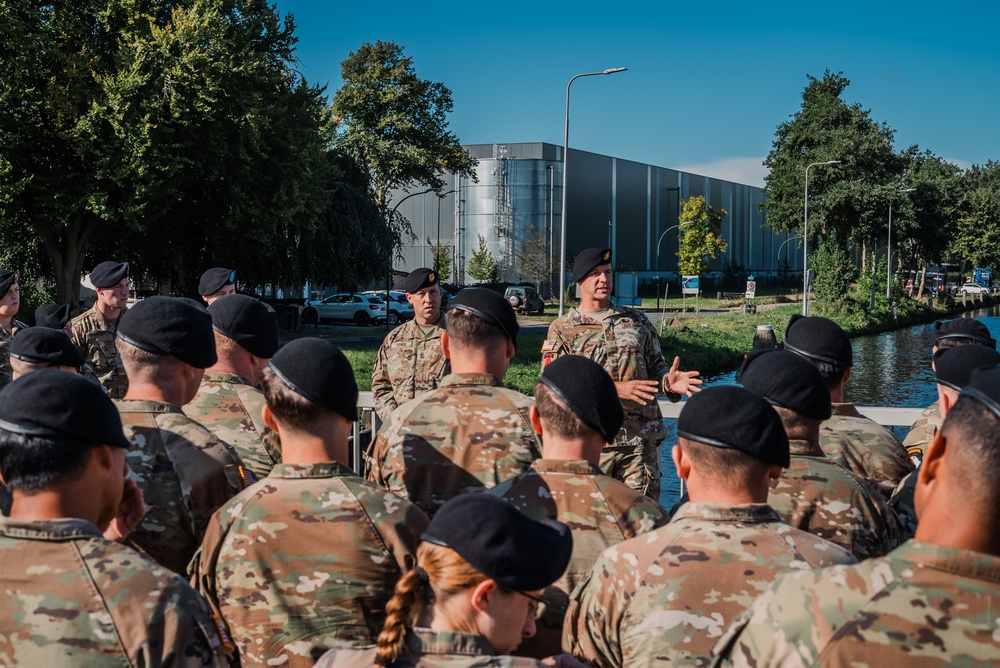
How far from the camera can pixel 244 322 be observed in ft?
14.7

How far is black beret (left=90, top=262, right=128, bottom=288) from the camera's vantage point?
801cm

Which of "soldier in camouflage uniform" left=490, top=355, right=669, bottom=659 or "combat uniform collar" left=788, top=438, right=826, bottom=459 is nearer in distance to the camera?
"soldier in camouflage uniform" left=490, top=355, right=669, bottom=659

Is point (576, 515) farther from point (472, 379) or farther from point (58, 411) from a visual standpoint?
point (58, 411)

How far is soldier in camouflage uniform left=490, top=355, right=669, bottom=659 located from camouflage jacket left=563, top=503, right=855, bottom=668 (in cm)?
39

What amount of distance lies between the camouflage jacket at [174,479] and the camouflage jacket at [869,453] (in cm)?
248

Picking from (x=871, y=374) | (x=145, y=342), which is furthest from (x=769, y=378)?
(x=871, y=374)

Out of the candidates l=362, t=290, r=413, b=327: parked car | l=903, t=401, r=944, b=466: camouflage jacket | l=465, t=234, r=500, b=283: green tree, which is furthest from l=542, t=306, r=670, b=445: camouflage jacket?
l=465, t=234, r=500, b=283: green tree

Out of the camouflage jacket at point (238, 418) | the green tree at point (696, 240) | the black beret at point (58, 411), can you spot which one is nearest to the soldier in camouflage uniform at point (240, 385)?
the camouflage jacket at point (238, 418)

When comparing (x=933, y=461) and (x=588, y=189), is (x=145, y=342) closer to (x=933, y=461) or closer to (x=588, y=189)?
(x=933, y=461)

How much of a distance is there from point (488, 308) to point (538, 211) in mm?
69284

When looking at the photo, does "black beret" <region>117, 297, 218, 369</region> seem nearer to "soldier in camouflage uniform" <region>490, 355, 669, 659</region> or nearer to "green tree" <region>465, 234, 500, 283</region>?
"soldier in camouflage uniform" <region>490, 355, 669, 659</region>

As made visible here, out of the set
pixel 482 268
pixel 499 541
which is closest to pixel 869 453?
pixel 499 541

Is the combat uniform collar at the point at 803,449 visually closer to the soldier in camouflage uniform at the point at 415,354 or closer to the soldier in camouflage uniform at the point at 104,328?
the soldier in camouflage uniform at the point at 415,354

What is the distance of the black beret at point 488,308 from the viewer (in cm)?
433
